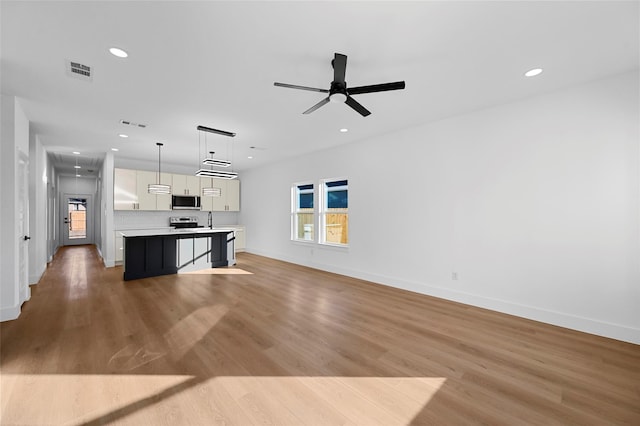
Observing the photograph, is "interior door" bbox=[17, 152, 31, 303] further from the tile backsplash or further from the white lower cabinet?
the white lower cabinet

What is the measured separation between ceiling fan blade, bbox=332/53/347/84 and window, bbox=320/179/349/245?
3476 millimetres

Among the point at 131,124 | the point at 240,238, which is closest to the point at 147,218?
the point at 240,238

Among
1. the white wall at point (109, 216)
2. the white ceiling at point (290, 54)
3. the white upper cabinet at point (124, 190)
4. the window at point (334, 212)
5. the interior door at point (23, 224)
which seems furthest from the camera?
the white upper cabinet at point (124, 190)

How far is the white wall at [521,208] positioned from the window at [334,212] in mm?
610

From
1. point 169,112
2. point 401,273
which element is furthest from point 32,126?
point 401,273

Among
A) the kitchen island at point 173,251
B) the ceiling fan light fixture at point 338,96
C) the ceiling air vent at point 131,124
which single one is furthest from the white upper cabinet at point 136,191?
the ceiling fan light fixture at point 338,96

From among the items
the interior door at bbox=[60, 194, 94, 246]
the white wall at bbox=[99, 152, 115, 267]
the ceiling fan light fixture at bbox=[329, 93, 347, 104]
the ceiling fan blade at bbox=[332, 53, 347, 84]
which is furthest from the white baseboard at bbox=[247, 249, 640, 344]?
the interior door at bbox=[60, 194, 94, 246]

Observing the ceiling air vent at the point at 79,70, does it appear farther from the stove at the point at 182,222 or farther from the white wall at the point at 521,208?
the stove at the point at 182,222

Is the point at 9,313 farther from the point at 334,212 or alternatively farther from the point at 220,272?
the point at 334,212

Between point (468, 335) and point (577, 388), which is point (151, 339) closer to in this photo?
point (468, 335)

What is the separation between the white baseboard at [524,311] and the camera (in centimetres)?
290

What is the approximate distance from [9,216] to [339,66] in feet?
14.6

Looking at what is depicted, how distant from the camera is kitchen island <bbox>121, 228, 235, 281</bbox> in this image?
5379 millimetres

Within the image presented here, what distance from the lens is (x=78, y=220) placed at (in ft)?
35.7
